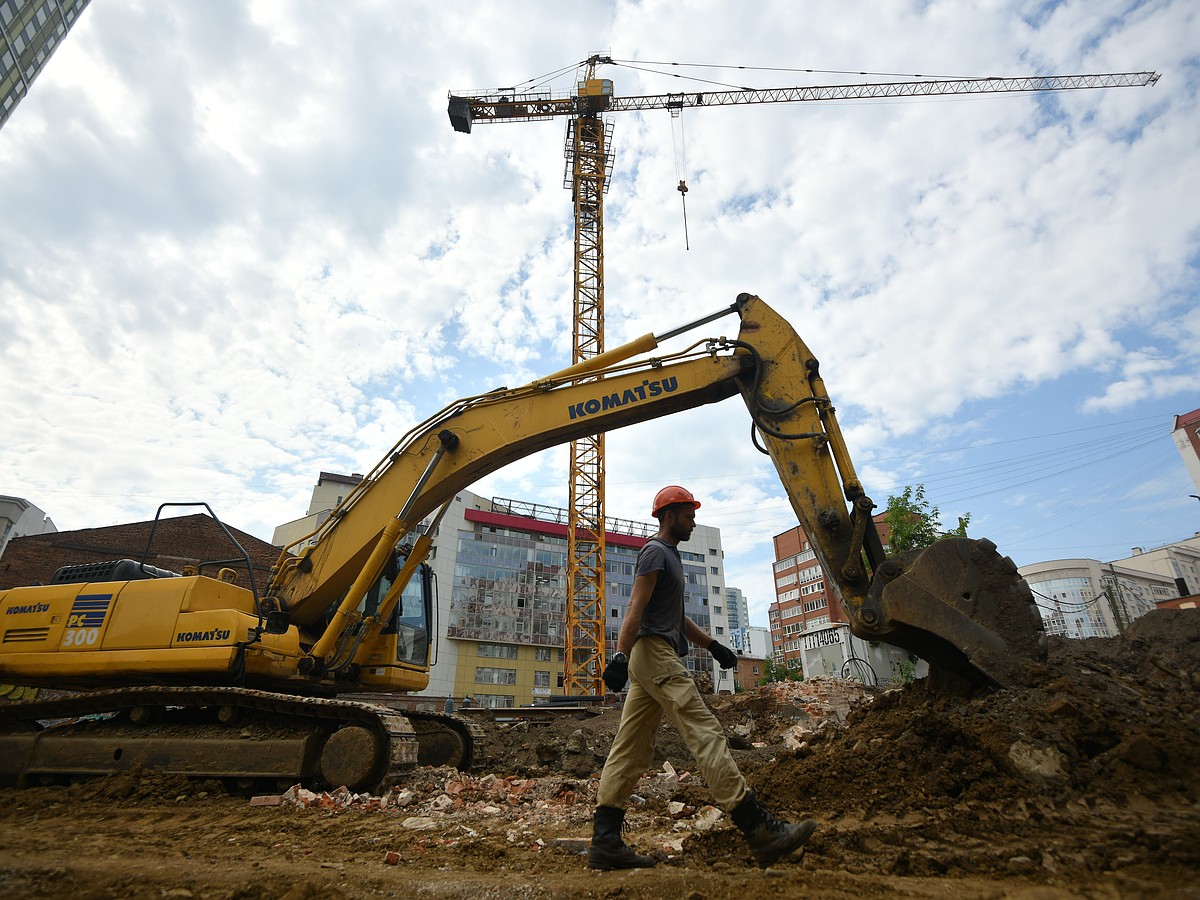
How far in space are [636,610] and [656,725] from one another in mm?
597

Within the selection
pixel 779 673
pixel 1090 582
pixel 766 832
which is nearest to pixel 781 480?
pixel 766 832

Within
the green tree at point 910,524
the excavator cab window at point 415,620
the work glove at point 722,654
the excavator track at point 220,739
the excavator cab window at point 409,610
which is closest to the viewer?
the work glove at point 722,654

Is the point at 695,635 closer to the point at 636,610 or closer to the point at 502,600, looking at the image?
the point at 636,610

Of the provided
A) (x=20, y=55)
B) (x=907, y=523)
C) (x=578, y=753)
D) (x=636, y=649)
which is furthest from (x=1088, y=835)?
(x=20, y=55)

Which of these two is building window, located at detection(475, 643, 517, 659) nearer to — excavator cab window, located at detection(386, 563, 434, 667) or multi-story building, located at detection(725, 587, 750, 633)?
excavator cab window, located at detection(386, 563, 434, 667)

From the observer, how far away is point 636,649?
363 centimetres

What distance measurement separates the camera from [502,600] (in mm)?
46938

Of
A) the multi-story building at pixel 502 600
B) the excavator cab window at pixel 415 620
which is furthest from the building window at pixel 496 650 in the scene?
the excavator cab window at pixel 415 620

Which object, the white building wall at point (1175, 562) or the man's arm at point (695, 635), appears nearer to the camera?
the man's arm at point (695, 635)

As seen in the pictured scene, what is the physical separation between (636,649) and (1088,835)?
6.91 ft

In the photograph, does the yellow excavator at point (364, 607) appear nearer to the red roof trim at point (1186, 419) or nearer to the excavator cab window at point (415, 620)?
the excavator cab window at point (415, 620)

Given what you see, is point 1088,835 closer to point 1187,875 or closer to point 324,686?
point 1187,875

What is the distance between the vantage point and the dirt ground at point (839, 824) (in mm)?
2637

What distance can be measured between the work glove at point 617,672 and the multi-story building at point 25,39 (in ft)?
159
